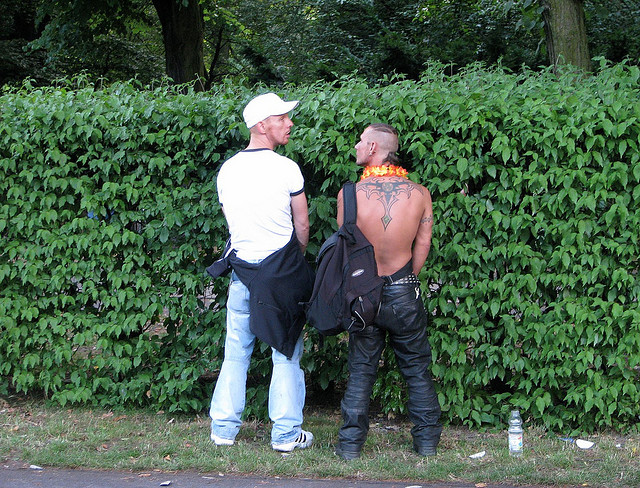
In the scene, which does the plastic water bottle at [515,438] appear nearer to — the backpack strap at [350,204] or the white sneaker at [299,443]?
the white sneaker at [299,443]

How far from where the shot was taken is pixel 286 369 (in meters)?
4.87

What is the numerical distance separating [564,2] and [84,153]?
4.94m

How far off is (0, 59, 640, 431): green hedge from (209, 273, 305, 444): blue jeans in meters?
0.60

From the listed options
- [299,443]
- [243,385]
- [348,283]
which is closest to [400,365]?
[348,283]

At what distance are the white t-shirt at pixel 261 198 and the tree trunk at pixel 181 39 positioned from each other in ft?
32.5

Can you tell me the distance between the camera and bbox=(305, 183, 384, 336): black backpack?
14.9 ft

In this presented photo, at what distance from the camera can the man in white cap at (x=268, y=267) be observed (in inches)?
187

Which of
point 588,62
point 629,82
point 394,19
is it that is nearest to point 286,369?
point 629,82

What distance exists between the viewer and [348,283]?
4.56 metres

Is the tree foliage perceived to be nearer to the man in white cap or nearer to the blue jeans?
the man in white cap

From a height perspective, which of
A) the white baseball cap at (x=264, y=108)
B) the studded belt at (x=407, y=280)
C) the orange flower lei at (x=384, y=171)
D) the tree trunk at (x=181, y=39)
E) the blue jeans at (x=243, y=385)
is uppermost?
the tree trunk at (x=181, y=39)

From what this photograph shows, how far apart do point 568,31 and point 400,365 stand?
440 centimetres

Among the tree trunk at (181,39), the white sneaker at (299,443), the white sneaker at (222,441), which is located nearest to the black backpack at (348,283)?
the white sneaker at (299,443)

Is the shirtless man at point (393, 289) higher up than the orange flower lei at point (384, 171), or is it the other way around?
the orange flower lei at point (384, 171)
